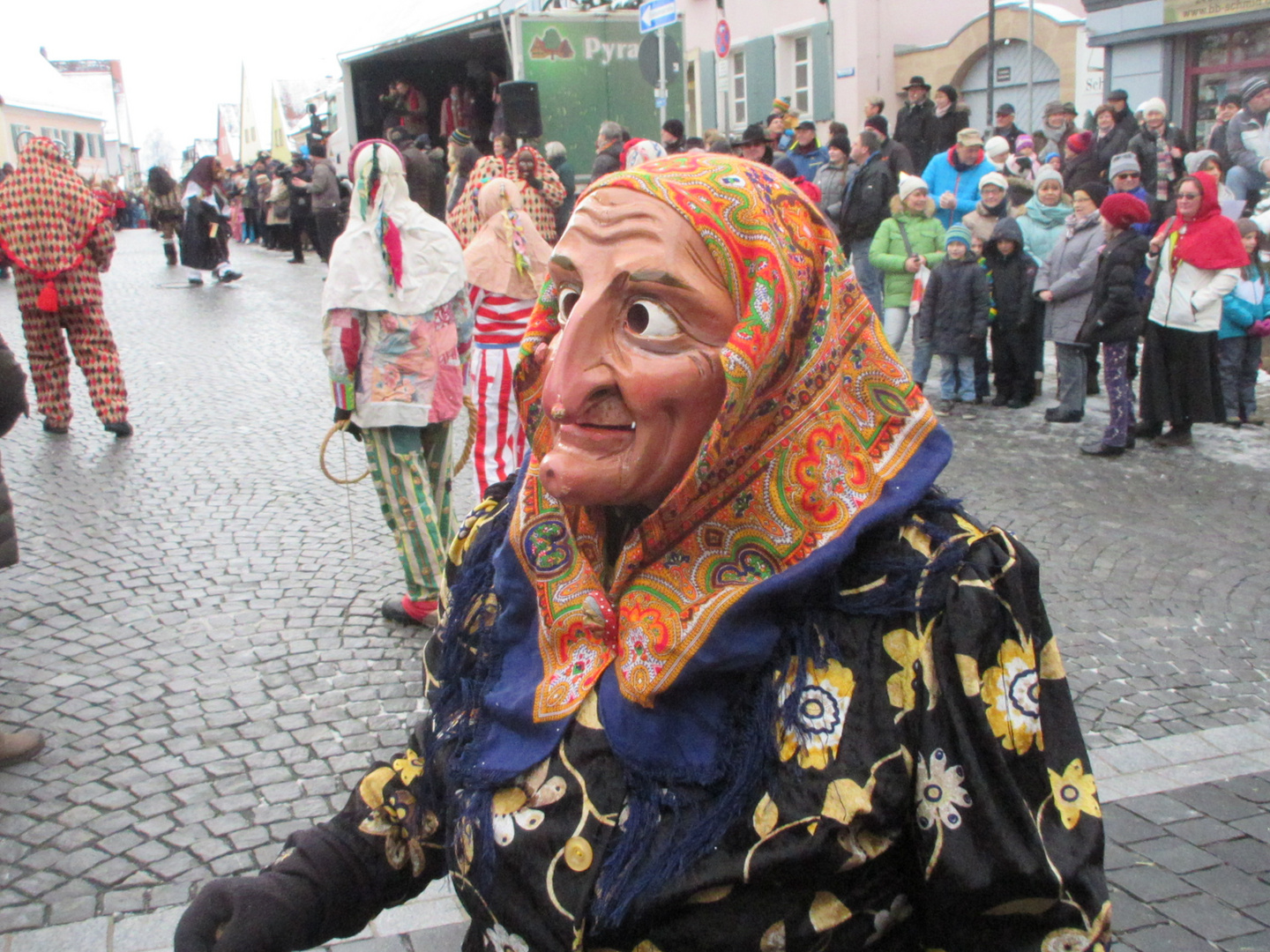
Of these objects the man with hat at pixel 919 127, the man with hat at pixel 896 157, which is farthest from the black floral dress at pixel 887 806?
the man with hat at pixel 919 127

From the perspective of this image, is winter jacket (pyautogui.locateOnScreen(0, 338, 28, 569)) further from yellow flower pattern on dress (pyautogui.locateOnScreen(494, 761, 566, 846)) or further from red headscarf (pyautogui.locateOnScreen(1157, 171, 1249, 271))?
red headscarf (pyautogui.locateOnScreen(1157, 171, 1249, 271))

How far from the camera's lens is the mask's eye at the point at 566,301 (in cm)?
152

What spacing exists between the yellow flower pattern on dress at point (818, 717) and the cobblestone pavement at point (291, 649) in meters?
1.96

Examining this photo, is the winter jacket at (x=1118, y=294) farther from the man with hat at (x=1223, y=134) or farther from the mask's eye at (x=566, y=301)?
the mask's eye at (x=566, y=301)

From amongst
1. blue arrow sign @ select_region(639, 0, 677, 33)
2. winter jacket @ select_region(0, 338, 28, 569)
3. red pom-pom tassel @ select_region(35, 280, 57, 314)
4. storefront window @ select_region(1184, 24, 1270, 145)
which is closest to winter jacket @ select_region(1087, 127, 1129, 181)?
blue arrow sign @ select_region(639, 0, 677, 33)

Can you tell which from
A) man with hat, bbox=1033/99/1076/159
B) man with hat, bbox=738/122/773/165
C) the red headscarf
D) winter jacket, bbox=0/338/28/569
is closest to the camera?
winter jacket, bbox=0/338/28/569

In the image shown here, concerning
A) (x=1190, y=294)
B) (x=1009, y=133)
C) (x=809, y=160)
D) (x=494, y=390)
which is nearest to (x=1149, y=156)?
(x=1009, y=133)

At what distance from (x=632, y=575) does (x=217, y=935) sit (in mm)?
729

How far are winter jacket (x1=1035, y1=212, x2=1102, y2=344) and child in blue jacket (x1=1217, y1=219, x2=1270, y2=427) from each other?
92 centimetres

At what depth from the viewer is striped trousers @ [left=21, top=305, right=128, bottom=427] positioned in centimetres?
884

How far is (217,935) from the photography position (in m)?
1.56

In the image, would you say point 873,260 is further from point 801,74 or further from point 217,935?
point 801,74

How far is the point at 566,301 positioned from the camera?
1529 millimetres

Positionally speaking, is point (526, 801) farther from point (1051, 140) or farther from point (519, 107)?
point (1051, 140)
